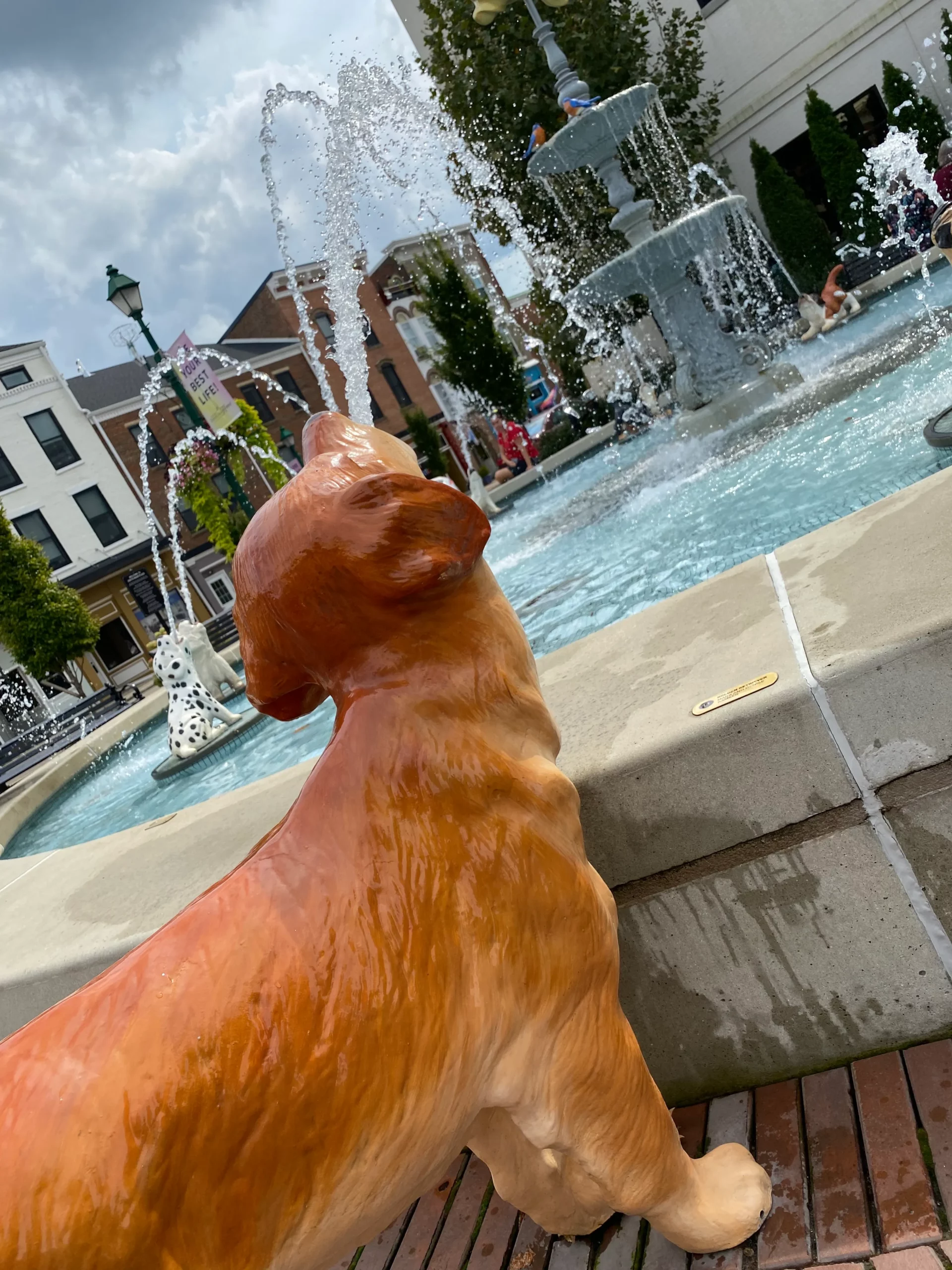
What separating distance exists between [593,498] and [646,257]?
2.66 meters

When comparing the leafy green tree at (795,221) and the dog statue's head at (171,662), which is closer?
the dog statue's head at (171,662)

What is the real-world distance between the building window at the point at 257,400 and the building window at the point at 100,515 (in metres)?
7.67

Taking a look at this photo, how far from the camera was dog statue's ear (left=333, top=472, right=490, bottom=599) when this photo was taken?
3.65 feet

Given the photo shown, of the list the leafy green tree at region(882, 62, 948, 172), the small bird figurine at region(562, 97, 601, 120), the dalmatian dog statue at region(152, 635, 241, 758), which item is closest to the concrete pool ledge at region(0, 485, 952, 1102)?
the dalmatian dog statue at region(152, 635, 241, 758)

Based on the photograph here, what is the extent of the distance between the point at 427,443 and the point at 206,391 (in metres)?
22.0

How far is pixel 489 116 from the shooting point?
60.6 ft

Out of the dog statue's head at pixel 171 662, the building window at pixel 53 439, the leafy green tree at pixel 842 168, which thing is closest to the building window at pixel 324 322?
the building window at pixel 53 439

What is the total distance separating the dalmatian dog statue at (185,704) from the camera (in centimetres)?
654

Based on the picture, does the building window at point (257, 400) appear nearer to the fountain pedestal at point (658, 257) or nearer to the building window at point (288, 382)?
the building window at point (288, 382)

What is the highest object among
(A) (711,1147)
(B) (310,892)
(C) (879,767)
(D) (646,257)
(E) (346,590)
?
(D) (646,257)

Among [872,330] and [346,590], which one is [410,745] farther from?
[872,330]

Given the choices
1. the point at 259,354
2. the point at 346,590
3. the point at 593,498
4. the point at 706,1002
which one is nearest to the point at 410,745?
the point at 346,590

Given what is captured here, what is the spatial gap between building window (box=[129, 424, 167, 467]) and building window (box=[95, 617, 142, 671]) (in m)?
6.66

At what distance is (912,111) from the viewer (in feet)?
57.2
